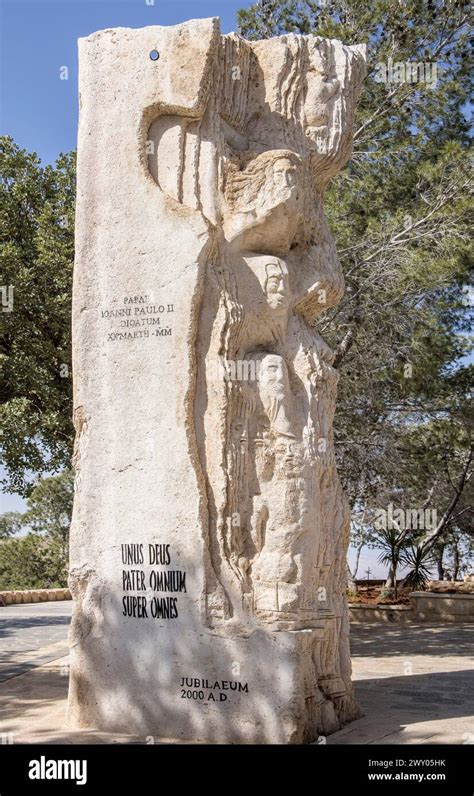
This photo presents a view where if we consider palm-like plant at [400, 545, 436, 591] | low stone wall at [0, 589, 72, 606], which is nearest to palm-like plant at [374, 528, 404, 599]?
palm-like plant at [400, 545, 436, 591]

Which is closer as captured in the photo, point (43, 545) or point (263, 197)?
point (263, 197)

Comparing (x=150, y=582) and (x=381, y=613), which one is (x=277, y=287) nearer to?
(x=150, y=582)

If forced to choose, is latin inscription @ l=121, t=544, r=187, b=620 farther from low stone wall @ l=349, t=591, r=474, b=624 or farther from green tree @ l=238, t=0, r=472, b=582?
low stone wall @ l=349, t=591, r=474, b=624

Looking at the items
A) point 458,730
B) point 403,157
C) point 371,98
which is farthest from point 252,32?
point 458,730

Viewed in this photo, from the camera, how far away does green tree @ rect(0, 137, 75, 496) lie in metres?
11.5

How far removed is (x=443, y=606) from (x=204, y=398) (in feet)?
31.0

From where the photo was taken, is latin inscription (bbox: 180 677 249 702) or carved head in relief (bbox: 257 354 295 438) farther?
carved head in relief (bbox: 257 354 295 438)

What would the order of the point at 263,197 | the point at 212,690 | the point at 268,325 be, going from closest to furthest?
the point at 212,690
the point at 263,197
the point at 268,325

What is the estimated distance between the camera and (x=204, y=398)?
21.5 feet

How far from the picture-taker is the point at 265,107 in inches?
283

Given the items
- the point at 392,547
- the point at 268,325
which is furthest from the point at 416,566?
the point at 268,325

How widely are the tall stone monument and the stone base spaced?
0.04 ft

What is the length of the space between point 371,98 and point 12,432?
652 centimetres

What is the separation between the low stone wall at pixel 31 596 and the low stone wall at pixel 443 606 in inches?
263
